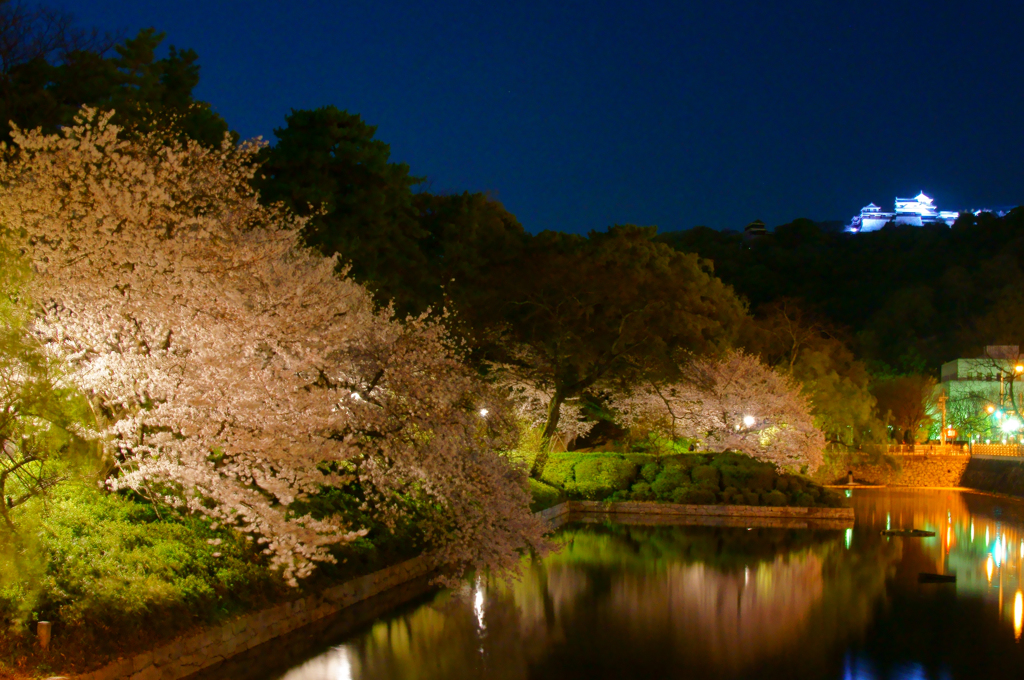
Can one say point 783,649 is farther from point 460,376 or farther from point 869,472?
point 869,472

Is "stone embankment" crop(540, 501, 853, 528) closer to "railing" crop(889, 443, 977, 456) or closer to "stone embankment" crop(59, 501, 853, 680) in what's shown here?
"stone embankment" crop(59, 501, 853, 680)

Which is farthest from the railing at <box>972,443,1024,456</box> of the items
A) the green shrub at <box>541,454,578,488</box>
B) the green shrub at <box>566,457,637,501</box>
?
the green shrub at <box>541,454,578,488</box>

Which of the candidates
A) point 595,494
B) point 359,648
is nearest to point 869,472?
point 595,494

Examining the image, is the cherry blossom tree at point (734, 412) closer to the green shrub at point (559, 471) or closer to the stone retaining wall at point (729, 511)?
the green shrub at point (559, 471)

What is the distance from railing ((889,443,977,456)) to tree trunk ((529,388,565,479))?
2504 cm

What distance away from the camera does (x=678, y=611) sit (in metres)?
13.8

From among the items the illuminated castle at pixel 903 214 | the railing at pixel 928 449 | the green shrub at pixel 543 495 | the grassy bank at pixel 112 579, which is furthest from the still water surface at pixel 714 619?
the illuminated castle at pixel 903 214

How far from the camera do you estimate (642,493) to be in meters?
26.6

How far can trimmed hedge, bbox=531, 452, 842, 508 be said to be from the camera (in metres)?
Answer: 26.1

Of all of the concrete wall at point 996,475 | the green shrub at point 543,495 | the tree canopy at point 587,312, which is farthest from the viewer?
the concrete wall at point 996,475

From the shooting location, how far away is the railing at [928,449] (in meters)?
44.7

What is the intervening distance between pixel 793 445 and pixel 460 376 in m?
19.0

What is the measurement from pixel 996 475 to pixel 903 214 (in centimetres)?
9625

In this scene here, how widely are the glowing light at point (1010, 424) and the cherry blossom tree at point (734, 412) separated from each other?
84.2 feet
